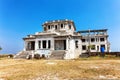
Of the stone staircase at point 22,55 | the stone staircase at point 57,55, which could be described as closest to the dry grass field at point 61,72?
the stone staircase at point 57,55

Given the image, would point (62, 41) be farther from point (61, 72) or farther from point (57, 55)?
point (61, 72)

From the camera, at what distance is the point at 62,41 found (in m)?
52.0

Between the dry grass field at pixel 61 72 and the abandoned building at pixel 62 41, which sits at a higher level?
the abandoned building at pixel 62 41

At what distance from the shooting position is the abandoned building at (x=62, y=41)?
4761cm

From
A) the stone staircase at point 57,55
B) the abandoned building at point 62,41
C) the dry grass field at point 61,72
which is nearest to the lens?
the dry grass field at point 61,72

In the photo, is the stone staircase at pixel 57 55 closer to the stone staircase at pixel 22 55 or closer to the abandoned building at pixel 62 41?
the abandoned building at pixel 62 41

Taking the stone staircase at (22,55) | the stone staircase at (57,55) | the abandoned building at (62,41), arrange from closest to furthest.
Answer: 1. the stone staircase at (57,55)
2. the stone staircase at (22,55)
3. the abandoned building at (62,41)

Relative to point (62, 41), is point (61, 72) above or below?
below

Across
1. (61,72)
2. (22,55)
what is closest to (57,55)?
(22,55)

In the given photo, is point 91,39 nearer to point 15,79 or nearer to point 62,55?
point 62,55

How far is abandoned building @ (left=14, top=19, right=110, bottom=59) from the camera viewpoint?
47606 millimetres

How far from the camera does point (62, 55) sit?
4278 cm

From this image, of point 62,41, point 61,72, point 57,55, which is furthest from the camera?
point 62,41

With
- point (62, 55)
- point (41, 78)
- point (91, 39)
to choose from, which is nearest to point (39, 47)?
point (62, 55)
